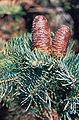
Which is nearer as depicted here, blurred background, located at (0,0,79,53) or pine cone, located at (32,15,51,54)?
pine cone, located at (32,15,51,54)

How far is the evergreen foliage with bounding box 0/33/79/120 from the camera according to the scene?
0.42 meters

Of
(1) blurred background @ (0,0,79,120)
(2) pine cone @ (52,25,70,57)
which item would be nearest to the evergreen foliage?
(2) pine cone @ (52,25,70,57)

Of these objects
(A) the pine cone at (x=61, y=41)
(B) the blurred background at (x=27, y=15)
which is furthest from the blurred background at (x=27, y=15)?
(A) the pine cone at (x=61, y=41)

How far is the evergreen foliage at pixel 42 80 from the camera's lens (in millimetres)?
422

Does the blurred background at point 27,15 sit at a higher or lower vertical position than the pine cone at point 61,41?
higher

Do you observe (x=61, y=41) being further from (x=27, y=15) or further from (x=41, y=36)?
(x=27, y=15)

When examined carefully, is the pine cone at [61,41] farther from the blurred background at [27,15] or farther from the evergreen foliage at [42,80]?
the blurred background at [27,15]

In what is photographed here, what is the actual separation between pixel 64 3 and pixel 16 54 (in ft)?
2.27

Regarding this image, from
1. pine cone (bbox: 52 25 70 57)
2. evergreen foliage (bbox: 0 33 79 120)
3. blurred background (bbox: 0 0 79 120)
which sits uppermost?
blurred background (bbox: 0 0 79 120)

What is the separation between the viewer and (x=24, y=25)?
1193mm

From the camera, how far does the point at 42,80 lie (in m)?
0.43

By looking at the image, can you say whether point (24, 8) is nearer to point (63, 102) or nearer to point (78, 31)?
point (78, 31)

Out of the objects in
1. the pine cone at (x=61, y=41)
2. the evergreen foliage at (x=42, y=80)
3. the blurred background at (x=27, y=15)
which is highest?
→ the blurred background at (x=27, y=15)

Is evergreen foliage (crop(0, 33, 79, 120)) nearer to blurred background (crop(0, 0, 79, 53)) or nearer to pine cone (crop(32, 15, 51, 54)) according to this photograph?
pine cone (crop(32, 15, 51, 54))
